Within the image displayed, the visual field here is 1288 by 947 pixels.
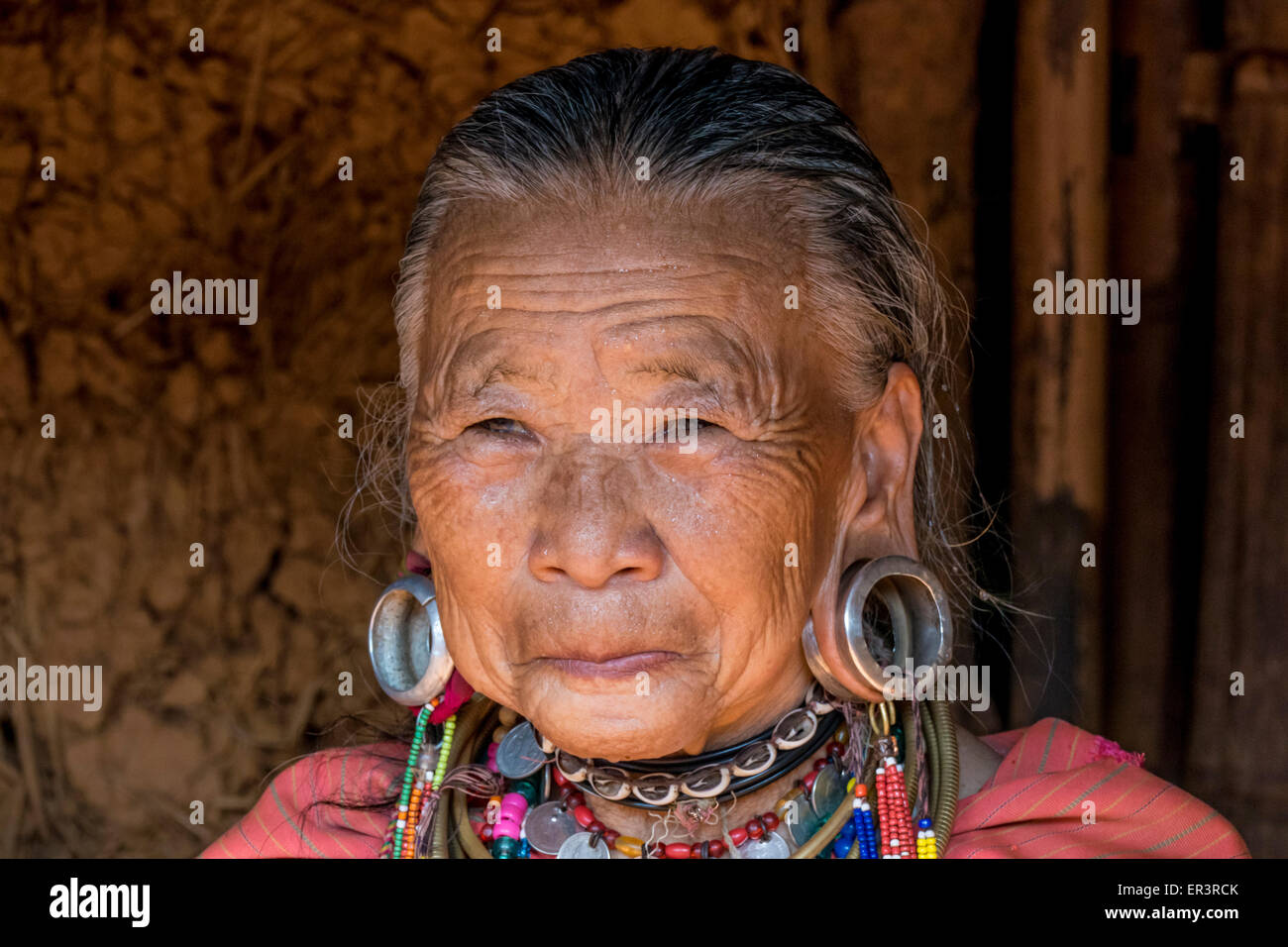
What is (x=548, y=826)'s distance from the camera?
2342 millimetres

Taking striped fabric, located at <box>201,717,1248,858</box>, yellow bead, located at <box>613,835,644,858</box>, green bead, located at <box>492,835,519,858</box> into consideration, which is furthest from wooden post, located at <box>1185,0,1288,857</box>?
green bead, located at <box>492,835,519,858</box>

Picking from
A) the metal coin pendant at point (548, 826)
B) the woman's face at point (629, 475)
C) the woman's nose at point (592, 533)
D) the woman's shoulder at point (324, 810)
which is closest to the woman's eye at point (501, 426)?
the woman's face at point (629, 475)

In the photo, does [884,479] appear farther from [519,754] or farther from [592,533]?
[519,754]

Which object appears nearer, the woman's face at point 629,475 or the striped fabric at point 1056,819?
the woman's face at point 629,475

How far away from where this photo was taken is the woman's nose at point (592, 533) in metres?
1.99

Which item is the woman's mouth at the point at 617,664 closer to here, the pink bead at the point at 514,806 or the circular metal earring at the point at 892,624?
the circular metal earring at the point at 892,624

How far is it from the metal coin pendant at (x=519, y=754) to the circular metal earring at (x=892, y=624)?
1.58 ft

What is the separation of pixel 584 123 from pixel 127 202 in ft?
7.38

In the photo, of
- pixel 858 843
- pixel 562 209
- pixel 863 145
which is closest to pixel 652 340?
pixel 562 209

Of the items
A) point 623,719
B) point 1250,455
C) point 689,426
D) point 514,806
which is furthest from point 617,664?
point 1250,455

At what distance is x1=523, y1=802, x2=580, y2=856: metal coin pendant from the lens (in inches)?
91.3

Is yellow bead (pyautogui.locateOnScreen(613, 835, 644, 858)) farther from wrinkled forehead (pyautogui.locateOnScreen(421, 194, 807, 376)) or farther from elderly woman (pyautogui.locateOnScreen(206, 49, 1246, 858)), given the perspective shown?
wrinkled forehead (pyautogui.locateOnScreen(421, 194, 807, 376))

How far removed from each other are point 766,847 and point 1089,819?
495mm
